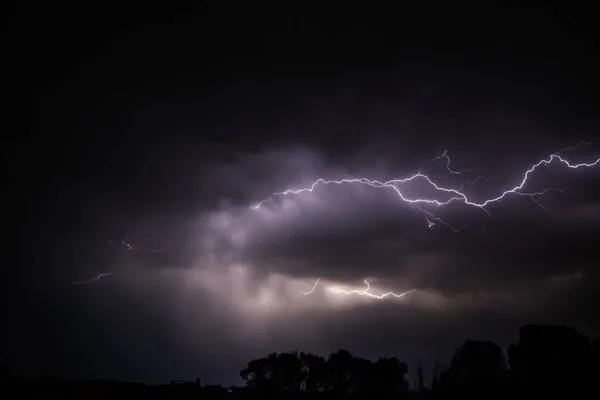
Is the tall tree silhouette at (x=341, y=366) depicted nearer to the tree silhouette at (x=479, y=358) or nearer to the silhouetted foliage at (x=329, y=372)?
the silhouetted foliage at (x=329, y=372)

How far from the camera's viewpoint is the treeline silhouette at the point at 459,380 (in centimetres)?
2761

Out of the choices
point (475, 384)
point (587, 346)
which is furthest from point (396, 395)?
point (587, 346)

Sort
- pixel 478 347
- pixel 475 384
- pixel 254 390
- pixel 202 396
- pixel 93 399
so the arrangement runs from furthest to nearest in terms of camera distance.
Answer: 1. pixel 478 347
2. pixel 254 390
3. pixel 202 396
4. pixel 93 399
5. pixel 475 384

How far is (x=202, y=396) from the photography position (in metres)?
35.4

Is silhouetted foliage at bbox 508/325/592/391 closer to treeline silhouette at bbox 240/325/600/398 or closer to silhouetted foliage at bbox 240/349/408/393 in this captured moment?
treeline silhouette at bbox 240/325/600/398

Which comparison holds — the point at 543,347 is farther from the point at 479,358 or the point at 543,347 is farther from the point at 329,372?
the point at 329,372

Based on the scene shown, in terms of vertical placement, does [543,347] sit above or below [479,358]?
above

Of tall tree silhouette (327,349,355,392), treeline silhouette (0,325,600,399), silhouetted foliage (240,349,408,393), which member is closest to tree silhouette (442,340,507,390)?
treeline silhouette (0,325,600,399)

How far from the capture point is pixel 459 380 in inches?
1294

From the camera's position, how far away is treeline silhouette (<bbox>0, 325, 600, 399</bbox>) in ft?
90.6

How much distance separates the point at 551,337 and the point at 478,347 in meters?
9.04

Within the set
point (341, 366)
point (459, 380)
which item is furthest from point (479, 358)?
point (341, 366)

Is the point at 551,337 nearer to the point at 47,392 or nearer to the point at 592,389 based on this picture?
the point at 592,389

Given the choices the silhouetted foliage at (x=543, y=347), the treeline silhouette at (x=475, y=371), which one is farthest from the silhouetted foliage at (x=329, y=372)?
the silhouetted foliage at (x=543, y=347)
